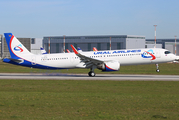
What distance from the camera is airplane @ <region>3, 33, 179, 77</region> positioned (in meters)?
43.2

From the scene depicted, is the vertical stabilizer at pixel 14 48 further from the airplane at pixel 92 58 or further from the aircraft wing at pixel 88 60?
the aircraft wing at pixel 88 60

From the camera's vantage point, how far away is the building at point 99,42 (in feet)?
472

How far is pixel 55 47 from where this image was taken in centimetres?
15750

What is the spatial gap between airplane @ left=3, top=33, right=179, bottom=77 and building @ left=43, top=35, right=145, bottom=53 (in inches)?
3885

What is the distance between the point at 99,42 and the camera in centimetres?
14962

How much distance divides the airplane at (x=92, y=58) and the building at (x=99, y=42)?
98687 mm

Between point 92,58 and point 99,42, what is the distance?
107 meters
